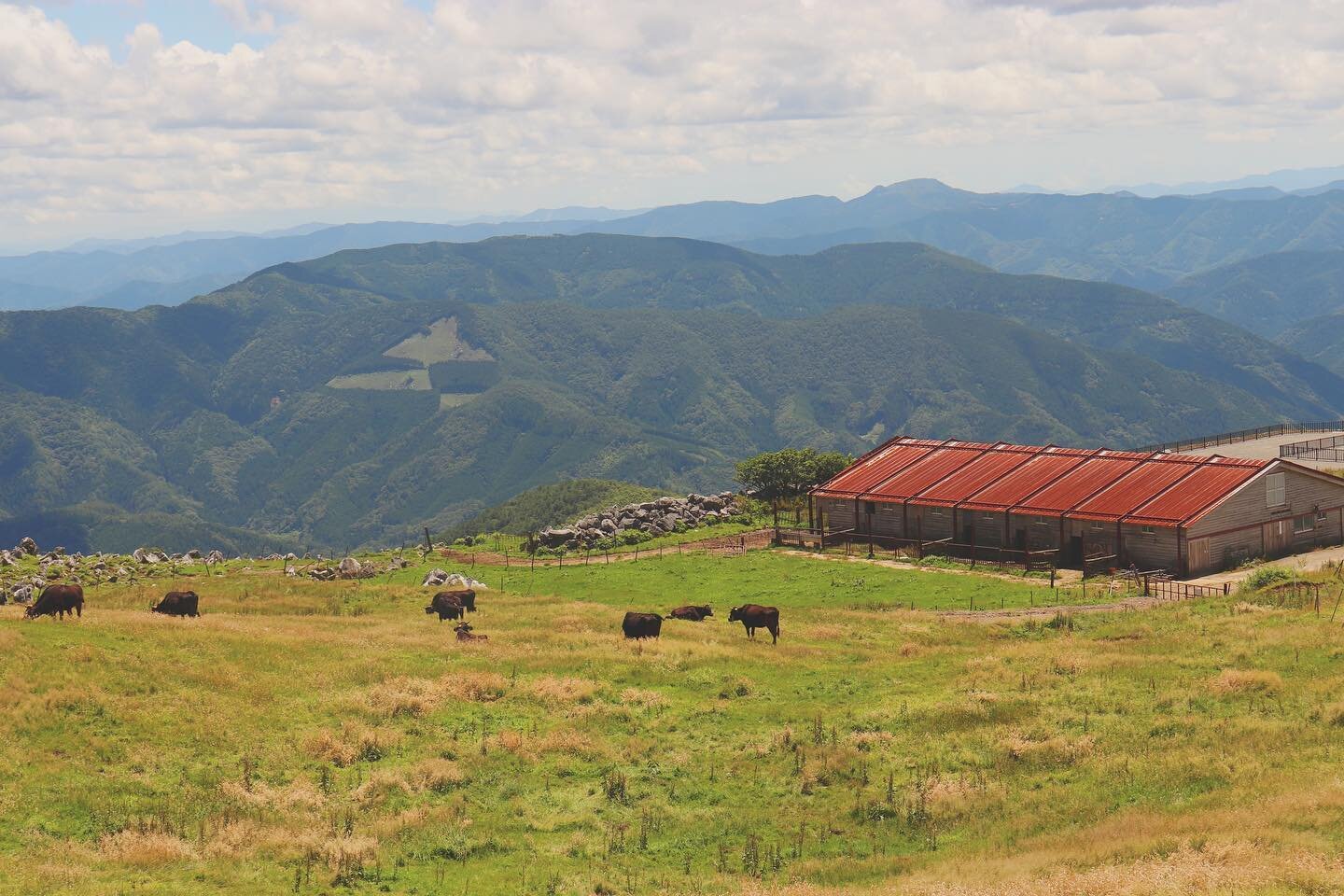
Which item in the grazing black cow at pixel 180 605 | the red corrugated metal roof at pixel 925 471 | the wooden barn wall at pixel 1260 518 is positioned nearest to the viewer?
the grazing black cow at pixel 180 605

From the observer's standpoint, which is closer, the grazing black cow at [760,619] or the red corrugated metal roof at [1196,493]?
the grazing black cow at [760,619]

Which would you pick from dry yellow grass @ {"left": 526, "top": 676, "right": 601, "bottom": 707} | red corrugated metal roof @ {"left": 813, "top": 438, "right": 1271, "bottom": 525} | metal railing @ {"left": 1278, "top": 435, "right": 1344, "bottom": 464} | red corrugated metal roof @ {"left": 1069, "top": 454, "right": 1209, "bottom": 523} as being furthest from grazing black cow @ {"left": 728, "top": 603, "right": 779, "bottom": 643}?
metal railing @ {"left": 1278, "top": 435, "right": 1344, "bottom": 464}

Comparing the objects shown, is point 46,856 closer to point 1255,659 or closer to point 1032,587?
point 1255,659

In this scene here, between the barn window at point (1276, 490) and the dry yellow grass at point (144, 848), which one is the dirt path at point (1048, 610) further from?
the dry yellow grass at point (144, 848)

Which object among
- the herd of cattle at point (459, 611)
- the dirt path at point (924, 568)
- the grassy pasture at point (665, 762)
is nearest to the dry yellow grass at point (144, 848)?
the grassy pasture at point (665, 762)

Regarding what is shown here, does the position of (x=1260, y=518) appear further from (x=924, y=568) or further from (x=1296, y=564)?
(x=924, y=568)

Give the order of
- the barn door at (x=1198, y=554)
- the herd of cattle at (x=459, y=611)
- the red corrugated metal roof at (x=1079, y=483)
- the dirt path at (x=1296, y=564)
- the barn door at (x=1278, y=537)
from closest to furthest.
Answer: the herd of cattle at (x=459, y=611) < the dirt path at (x=1296, y=564) < the barn door at (x=1198, y=554) < the barn door at (x=1278, y=537) < the red corrugated metal roof at (x=1079, y=483)

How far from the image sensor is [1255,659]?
38875 millimetres

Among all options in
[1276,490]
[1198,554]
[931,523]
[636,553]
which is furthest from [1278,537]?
[636,553]

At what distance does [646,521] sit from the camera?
9819 centimetres

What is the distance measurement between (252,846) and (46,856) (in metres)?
3.90

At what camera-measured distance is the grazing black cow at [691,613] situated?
56625mm

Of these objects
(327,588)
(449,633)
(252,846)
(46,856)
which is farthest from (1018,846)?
(327,588)

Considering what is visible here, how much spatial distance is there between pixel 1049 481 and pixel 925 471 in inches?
419
